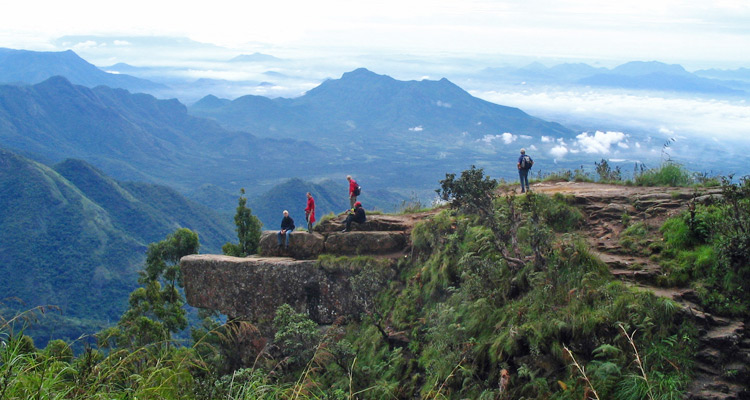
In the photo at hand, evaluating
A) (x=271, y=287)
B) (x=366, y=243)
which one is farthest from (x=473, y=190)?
(x=271, y=287)

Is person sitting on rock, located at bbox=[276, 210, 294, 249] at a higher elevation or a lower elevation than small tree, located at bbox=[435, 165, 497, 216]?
lower

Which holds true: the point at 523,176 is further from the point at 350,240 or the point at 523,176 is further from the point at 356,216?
the point at 350,240

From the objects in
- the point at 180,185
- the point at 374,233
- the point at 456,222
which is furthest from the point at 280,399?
the point at 180,185

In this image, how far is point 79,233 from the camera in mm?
79750

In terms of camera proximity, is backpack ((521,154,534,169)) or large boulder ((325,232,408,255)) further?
large boulder ((325,232,408,255))

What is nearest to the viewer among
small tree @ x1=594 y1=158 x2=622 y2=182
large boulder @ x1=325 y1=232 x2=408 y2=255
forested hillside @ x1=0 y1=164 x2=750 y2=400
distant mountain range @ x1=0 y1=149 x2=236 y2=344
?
forested hillside @ x1=0 y1=164 x2=750 y2=400

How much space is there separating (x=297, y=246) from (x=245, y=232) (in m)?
6.57

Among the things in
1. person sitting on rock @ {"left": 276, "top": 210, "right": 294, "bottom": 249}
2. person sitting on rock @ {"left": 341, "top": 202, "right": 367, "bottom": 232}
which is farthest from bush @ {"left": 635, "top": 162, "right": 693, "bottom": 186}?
person sitting on rock @ {"left": 276, "top": 210, "right": 294, "bottom": 249}

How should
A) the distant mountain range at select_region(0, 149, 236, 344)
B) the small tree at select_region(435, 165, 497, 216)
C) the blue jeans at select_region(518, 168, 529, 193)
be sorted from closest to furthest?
1. the small tree at select_region(435, 165, 497, 216)
2. the blue jeans at select_region(518, 168, 529, 193)
3. the distant mountain range at select_region(0, 149, 236, 344)

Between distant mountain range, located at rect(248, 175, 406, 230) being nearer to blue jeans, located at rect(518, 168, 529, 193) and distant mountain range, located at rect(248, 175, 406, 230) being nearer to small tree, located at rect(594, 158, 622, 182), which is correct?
small tree, located at rect(594, 158, 622, 182)

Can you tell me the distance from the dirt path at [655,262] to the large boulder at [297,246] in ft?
24.6

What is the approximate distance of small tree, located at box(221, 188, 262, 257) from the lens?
2163 centimetres

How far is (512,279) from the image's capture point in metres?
10.0

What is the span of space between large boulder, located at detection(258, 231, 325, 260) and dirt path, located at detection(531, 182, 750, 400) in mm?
7501
